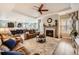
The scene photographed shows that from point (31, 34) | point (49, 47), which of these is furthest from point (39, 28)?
point (49, 47)

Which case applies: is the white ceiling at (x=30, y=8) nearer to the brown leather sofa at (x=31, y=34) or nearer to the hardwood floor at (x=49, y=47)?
the brown leather sofa at (x=31, y=34)

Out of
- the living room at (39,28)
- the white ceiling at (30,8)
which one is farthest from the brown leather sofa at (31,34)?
the white ceiling at (30,8)

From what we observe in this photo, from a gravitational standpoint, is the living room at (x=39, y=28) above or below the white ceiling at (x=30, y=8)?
below

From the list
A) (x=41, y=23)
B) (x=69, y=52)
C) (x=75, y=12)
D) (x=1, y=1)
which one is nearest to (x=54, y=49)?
(x=69, y=52)

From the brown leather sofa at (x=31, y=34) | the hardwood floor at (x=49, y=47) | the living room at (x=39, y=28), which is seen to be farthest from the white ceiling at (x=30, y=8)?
the hardwood floor at (x=49, y=47)

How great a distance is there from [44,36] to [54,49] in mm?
257

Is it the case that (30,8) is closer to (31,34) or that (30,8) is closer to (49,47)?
(31,34)

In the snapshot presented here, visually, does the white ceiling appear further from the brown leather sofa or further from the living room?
the brown leather sofa

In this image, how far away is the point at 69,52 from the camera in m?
3.12

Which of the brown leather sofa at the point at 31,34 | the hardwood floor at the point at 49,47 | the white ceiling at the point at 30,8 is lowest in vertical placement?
the hardwood floor at the point at 49,47

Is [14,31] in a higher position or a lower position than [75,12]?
lower
